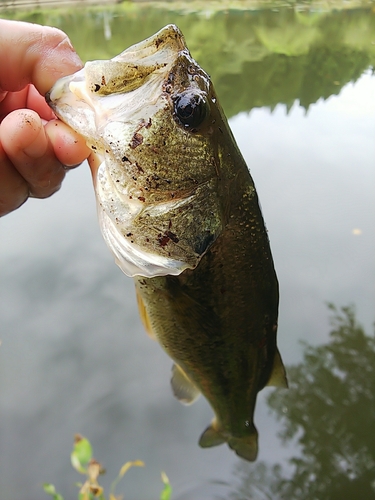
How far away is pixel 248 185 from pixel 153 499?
2.27 m

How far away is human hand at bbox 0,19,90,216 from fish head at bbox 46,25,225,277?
0.31 feet

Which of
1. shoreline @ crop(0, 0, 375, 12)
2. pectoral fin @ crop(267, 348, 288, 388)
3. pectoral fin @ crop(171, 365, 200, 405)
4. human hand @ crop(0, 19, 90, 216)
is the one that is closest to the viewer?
human hand @ crop(0, 19, 90, 216)

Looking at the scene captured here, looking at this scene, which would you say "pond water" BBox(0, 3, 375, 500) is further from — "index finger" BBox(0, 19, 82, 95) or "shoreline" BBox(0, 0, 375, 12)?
"shoreline" BBox(0, 0, 375, 12)

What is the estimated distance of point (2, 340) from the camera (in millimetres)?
3217

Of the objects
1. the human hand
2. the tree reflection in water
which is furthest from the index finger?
the tree reflection in water

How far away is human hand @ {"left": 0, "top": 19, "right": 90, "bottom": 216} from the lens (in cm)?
97

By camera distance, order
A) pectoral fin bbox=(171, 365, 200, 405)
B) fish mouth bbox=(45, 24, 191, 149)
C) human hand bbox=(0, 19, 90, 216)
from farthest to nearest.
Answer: pectoral fin bbox=(171, 365, 200, 405) < human hand bbox=(0, 19, 90, 216) < fish mouth bbox=(45, 24, 191, 149)

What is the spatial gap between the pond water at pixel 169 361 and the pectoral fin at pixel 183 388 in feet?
4.18

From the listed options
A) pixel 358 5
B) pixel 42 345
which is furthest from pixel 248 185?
pixel 358 5

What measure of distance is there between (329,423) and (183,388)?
1742mm

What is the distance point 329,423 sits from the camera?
9.37 feet

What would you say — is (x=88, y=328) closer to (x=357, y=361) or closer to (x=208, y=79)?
→ (x=357, y=361)

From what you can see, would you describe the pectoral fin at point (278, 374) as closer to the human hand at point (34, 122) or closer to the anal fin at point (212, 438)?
the anal fin at point (212, 438)

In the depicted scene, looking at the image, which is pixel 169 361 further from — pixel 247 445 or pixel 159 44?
pixel 159 44
